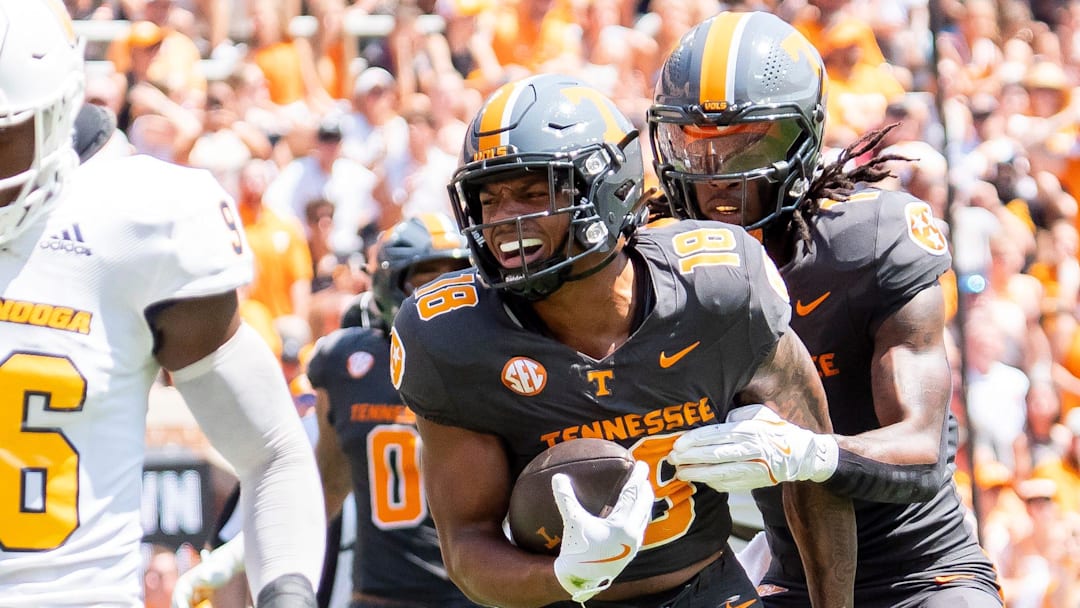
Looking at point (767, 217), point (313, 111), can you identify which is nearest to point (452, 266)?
point (767, 217)

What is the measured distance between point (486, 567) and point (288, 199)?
18.2ft

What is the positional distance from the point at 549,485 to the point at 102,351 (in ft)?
2.50

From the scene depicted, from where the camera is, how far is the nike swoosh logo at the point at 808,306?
11.2ft

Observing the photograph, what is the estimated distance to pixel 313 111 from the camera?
8641 mm

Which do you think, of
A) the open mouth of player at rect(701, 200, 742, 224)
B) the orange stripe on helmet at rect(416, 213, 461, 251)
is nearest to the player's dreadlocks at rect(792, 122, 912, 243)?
the open mouth of player at rect(701, 200, 742, 224)

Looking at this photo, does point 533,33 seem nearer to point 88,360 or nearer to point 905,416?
point 905,416

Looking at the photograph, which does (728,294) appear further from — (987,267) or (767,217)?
(987,267)

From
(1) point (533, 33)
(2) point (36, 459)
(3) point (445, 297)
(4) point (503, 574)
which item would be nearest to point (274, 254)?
(1) point (533, 33)

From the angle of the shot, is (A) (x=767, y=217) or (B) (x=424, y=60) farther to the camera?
(B) (x=424, y=60)

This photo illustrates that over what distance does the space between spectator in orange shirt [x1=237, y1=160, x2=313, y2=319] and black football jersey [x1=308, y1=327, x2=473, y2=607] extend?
266cm

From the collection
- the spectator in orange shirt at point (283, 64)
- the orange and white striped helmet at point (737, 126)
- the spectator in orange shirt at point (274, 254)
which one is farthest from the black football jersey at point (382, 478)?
the spectator in orange shirt at point (283, 64)

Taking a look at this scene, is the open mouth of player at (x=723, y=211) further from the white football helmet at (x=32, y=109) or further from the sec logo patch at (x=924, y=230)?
the white football helmet at (x=32, y=109)

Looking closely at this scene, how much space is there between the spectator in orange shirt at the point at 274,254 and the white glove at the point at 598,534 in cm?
512

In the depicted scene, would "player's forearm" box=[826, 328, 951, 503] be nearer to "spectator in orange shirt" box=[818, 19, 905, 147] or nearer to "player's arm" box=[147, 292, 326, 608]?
"player's arm" box=[147, 292, 326, 608]
